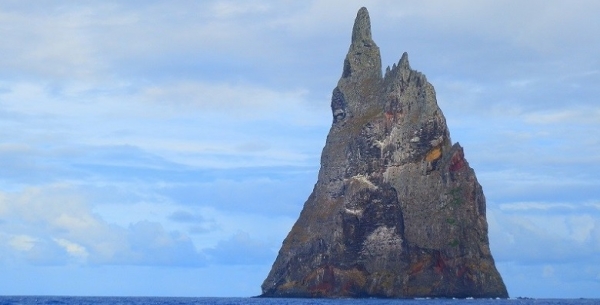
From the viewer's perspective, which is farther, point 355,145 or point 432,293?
point 355,145

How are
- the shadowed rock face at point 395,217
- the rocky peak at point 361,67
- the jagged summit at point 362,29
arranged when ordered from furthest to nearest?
the jagged summit at point 362,29 < the rocky peak at point 361,67 < the shadowed rock face at point 395,217

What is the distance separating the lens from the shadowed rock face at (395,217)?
155125mm

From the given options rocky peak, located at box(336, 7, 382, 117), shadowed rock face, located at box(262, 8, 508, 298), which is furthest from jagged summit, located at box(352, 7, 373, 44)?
shadowed rock face, located at box(262, 8, 508, 298)

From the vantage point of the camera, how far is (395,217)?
159250 millimetres

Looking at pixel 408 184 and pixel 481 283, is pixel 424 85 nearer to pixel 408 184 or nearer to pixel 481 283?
pixel 408 184

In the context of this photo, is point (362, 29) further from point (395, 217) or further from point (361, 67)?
point (395, 217)

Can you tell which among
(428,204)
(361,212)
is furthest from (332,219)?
(428,204)

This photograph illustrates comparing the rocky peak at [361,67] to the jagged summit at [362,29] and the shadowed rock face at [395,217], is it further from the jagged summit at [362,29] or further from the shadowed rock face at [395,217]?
the shadowed rock face at [395,217]

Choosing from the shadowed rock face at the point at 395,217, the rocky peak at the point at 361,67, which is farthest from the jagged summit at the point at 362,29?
the shadowed rock face at the point at 395,217

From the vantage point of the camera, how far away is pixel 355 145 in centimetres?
16475

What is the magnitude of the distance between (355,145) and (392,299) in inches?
1049

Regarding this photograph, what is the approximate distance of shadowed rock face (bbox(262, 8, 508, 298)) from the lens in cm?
15512

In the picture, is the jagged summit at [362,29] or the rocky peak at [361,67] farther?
the jagged summit at [362,29]

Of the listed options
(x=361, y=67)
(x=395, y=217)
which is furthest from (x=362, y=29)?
(x=395, y=217)
